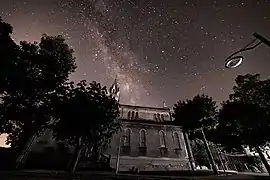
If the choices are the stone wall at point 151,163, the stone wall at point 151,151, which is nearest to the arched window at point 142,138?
the stone wall at point 151,151

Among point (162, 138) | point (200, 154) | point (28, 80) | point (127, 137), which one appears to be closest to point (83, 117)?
point (28, 80)

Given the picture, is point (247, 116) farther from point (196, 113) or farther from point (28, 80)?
point (28, 80)

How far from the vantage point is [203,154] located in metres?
36.5

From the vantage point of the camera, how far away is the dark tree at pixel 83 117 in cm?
1992

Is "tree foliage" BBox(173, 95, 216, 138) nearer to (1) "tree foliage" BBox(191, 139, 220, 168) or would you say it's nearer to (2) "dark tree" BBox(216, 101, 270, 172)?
(2) "dark tree" BBox(216, 101, 270, 172)

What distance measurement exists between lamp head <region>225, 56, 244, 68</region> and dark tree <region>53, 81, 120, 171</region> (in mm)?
16079

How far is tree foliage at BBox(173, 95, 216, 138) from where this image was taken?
26344mm

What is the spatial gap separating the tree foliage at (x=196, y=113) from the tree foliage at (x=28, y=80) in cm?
1929

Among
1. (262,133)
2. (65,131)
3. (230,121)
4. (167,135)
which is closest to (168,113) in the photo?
(167,135)

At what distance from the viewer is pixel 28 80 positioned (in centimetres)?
2241

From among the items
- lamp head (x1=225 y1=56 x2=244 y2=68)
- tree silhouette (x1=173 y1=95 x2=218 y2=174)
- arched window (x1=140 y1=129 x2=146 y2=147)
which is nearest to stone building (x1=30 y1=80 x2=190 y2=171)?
arched window (x1=140 y1=129 x2=146 y2=147)

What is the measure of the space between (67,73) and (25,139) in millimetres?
10870

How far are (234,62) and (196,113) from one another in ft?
70.3

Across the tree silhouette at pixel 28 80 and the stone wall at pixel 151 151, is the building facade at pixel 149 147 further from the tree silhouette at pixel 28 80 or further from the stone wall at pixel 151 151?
the tree silhouette at pixel 28 80
